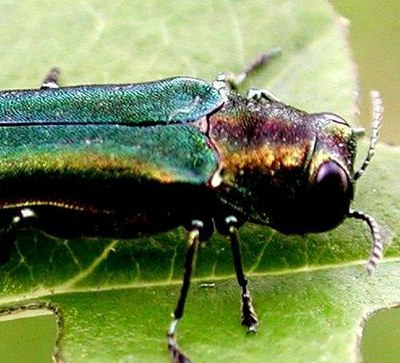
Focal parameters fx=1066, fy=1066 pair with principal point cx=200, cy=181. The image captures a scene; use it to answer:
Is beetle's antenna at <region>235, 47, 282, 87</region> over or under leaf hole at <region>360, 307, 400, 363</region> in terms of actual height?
over

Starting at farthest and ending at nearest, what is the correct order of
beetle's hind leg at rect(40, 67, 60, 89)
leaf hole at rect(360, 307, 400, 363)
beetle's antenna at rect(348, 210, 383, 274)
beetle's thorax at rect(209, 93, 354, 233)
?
leaf hole at rect(360, 307, 400, 363), beetle's hind leg at rect(40, 67, 60, 89), beetle's thorax at rect(209, 93, 354, 233), beetle's antenna at rect(348, 210, 383, 274)

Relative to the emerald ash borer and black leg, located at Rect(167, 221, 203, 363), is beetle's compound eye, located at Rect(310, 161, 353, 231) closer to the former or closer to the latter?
the emerald ash borer

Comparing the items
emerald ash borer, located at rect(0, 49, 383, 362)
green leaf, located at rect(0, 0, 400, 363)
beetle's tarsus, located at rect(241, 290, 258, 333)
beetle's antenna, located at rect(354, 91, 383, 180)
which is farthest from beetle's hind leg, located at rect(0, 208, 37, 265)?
beetle's antenna, located at rect(354, 91, 383, 180)

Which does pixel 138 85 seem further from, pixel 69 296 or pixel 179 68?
pixel 69 296

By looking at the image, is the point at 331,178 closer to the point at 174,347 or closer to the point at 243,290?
the point at 243,290

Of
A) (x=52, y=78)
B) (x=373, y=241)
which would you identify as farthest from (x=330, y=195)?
(x=52, y=78)

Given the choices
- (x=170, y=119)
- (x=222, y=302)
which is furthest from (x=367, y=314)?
(x=170, y=119)

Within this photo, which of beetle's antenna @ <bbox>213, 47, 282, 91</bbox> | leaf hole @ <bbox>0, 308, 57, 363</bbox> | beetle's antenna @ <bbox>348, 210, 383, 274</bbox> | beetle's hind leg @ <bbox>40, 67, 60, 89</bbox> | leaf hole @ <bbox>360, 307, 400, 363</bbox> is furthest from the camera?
leaf hole @ <bbox>360, 307, 400, 363</bbox>

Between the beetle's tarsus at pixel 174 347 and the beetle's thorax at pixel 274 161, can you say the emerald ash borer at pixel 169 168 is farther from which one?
the beetle's tarsus at pixel 174 347

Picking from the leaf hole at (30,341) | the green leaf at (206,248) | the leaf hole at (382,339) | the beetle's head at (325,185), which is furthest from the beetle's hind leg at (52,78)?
the leaf hole at (382,339)
